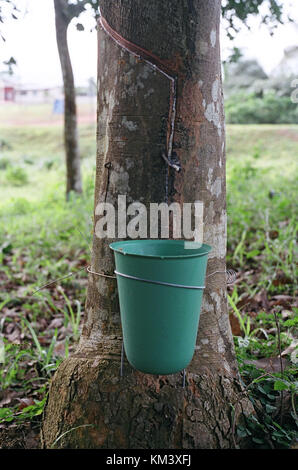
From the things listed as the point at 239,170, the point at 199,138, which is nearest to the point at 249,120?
the point at 239,170

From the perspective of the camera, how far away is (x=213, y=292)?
1.79 meters

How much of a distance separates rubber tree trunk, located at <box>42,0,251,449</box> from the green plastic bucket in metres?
0.25

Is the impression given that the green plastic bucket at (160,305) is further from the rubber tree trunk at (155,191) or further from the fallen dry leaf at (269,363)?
the fallen dry leaf at (269,363)

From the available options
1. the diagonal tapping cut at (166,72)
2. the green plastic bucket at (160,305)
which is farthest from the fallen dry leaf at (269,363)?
the diagonal tapping cut at (166,72)

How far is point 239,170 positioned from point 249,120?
548 centimetres

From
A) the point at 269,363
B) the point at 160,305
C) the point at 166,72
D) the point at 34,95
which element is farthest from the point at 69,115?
the point at 34,95

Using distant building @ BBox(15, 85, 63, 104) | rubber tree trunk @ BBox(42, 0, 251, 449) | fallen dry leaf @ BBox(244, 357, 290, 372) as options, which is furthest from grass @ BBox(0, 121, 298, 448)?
distant building @ BBox(15, 85, 63, 104)

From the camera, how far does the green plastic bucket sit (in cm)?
136

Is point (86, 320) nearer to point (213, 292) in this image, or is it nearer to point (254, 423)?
point (213, 292)

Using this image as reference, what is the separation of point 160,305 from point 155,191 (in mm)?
502

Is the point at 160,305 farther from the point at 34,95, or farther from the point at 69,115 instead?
the point at 34,95

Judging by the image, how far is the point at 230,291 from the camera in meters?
3.38

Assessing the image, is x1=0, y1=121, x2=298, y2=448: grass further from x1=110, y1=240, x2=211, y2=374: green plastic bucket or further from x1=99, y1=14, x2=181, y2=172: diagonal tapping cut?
x1=99, y1=14, x2=181, y2=172: diagonal tapping cut
